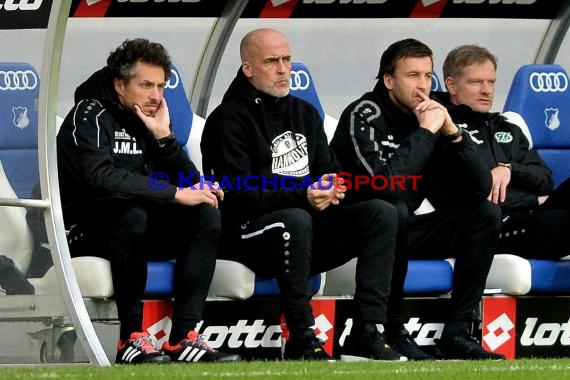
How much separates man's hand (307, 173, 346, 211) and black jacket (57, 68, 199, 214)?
1.79 feet

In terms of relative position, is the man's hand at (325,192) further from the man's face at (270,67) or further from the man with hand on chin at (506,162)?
the man with hand on chin at (506,162)

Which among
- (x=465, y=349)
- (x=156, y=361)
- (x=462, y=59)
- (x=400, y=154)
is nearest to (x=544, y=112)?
(x=462, y=59)

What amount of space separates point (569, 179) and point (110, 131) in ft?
7.86

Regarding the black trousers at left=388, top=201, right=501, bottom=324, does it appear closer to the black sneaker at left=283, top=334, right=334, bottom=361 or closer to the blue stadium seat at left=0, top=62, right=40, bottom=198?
the black sneaker at left=283, top=334, right=334, bottom=361

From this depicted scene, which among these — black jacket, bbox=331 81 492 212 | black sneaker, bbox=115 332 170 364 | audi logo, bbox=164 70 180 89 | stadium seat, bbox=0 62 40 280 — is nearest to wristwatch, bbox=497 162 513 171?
black jacket, bbox=331 81 492 212

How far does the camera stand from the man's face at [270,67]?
720 cm

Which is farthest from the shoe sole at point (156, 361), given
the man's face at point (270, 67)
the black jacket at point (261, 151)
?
the man's face at point (270, 67)

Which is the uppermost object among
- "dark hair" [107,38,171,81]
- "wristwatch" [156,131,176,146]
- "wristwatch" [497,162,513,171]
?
"dark hair" [107,38,171,81]

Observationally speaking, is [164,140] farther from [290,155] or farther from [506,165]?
[506,165]

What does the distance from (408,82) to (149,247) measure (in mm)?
1487

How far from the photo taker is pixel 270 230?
678 centimetres

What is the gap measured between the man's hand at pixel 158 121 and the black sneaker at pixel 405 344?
137 centimetres

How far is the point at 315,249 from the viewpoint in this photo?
276 inches

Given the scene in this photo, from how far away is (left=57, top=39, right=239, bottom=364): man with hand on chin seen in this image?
6535 mm
